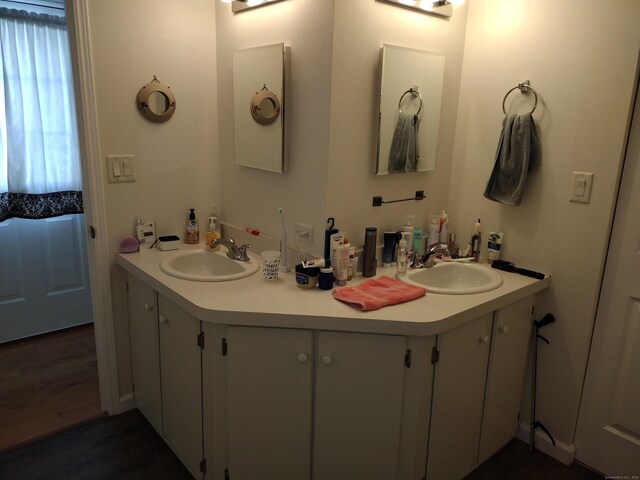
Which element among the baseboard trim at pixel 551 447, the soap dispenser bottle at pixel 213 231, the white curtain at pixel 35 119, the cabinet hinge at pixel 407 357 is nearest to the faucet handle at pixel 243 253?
the soap dispenser bottle at pixel 213 231

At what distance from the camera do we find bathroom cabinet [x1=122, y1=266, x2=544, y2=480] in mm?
1654

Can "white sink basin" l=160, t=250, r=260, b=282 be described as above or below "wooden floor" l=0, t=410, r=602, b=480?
above

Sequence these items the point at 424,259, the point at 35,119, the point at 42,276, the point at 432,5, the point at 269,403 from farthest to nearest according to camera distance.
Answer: the point at 42,276 < the point at 35,119 < the point at 424,259 < the point at 432,5 < the point at 269,403

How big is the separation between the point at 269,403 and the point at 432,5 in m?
1.73

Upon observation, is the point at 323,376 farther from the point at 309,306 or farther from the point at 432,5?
the point at 432,5

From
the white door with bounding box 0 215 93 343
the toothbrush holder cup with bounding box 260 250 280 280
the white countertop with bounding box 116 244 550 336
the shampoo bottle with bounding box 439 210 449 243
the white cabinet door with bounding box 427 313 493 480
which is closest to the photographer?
the white countertop with bounding box 116 244 550 336

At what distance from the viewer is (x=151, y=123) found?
229 centimetres

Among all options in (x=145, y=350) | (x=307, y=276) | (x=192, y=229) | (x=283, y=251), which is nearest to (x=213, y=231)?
(x=192, y=229)

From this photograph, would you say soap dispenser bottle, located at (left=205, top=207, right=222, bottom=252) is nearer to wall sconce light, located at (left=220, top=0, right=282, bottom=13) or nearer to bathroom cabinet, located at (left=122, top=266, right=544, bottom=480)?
bathroom cabinet, located at (left=122, top=266, right=544, bottom=480)

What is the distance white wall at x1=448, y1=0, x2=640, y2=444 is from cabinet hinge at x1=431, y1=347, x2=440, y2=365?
75 cm

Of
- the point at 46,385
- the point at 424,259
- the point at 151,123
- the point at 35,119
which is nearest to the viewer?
the point at 424,259

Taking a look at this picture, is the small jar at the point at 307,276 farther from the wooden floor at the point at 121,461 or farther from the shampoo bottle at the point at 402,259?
the wooden floor at the point at 121,461

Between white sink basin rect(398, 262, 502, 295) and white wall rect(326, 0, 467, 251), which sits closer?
white wall rect(326, 0, 467, 251)

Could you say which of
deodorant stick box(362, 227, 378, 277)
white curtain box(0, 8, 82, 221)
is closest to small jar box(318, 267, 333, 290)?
deodorant stick box(362, 227, 378, 277)
